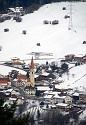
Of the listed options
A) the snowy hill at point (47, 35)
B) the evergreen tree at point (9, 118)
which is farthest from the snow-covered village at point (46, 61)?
the evergreen tree at point (9, 118)

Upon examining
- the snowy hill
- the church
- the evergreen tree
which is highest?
the evergreen tree

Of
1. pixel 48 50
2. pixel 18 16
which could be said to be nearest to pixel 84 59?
pixel 48 50

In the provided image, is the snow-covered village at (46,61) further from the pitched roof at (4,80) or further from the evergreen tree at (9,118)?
the evergreen tree at (9,118)

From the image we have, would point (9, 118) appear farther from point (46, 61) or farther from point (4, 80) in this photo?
point (46, 61)

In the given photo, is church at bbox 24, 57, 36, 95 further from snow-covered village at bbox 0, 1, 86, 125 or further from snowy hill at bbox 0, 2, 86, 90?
snowy hill at bbox 0, 2, 86, 90

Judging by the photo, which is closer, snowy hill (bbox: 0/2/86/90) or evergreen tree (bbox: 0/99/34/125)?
evergreen tree (bbox: 0/99/34/125)

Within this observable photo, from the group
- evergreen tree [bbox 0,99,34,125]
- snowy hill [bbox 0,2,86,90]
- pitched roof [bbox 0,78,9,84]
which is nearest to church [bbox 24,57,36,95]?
pitched roof [bbox 0,78,9,84]

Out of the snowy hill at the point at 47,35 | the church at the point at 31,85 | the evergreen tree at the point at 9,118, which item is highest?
the evergreen tree at the point at 9,118
